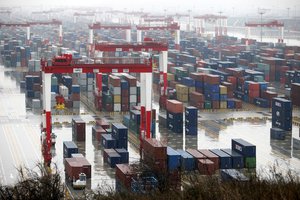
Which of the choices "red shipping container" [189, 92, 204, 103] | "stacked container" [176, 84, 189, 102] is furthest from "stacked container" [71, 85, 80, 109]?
"red shipping container" [189, 92, 204, 103]

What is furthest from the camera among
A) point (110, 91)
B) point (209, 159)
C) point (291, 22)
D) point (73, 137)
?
point (291, 22)

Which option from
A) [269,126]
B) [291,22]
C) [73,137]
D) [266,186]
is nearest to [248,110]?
[269,126]

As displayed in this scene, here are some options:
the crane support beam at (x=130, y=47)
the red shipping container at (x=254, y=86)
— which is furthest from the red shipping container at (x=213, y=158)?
the red shipping container at (x=254, y=86)

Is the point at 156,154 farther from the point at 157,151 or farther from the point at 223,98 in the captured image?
the point at 223,98

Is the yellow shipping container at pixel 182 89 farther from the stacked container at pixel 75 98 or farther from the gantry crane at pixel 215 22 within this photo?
the gantry crane at pixel 215 22

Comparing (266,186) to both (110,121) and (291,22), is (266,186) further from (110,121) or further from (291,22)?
(291,22)

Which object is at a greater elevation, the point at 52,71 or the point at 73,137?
the point at 52,71

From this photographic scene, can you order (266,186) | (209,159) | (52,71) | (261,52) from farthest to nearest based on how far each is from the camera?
1. (261,52)
2. (52,71)
3. (209,159)
4. (266,186)
